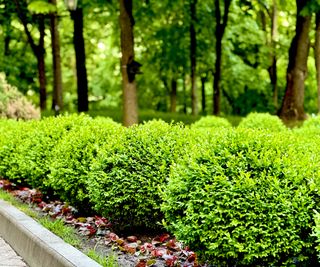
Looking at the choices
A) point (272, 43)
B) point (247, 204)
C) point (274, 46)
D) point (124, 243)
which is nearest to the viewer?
point (247, 204)

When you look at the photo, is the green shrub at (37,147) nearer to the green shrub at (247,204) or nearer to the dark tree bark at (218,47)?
the green shrub at (247,204)

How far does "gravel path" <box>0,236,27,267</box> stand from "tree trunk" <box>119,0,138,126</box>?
33.4 ft

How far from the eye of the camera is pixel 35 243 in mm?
6152

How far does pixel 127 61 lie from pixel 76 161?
10081 mm

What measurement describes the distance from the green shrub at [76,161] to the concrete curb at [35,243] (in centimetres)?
54

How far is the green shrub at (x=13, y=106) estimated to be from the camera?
15.4 m

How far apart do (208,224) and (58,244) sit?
1.68 metres

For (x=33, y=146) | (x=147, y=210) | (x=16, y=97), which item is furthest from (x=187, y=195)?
(x=16, y=97)

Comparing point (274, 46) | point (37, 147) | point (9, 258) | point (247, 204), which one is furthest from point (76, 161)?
point (274, 46)

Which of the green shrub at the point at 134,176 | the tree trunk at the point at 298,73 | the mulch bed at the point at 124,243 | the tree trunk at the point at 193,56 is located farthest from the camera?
the tree trunk at the point at 193,56

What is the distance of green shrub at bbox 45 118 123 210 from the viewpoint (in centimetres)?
725

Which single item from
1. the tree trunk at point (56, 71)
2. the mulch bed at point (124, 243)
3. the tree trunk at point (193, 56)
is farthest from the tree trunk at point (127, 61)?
the tree trunk at point (193, 56)

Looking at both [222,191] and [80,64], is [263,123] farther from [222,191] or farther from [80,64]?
[222,191]

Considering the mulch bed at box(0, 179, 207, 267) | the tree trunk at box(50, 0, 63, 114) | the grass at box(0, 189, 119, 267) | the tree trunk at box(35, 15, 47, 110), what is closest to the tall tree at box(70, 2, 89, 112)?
the tree trunk at box(50, 0, 63, 114)
